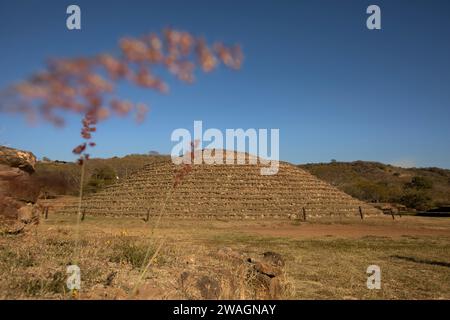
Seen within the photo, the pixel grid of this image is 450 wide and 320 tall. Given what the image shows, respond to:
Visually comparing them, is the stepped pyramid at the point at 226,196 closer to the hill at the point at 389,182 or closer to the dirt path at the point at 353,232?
the dirt path at the point at 353,232

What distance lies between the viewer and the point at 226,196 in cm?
4016

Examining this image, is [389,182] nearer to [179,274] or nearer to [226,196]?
[226,196]

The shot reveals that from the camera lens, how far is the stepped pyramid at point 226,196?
125 feet

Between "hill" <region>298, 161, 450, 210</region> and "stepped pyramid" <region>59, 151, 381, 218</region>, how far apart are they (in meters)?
15.0

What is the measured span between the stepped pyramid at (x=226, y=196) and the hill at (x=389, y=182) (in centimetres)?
1496

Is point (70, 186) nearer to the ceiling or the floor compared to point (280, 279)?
nearer to the ceiling

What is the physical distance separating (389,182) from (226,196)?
178 feet

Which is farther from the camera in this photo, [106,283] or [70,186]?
[106,283]

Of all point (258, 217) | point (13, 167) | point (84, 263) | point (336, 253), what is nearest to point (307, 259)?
point (336, 253)

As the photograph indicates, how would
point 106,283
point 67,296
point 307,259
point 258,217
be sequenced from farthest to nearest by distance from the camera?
1. point 258,217
2. point 307,259
3. point 106,283
4. point 67,296

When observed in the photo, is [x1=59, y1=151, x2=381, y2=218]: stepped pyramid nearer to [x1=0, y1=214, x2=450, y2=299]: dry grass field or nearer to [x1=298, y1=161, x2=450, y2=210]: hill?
[x1=298, y1=161, x2=450, y2=210]: hill

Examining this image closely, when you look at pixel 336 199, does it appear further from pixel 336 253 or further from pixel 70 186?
pixel 70 186
